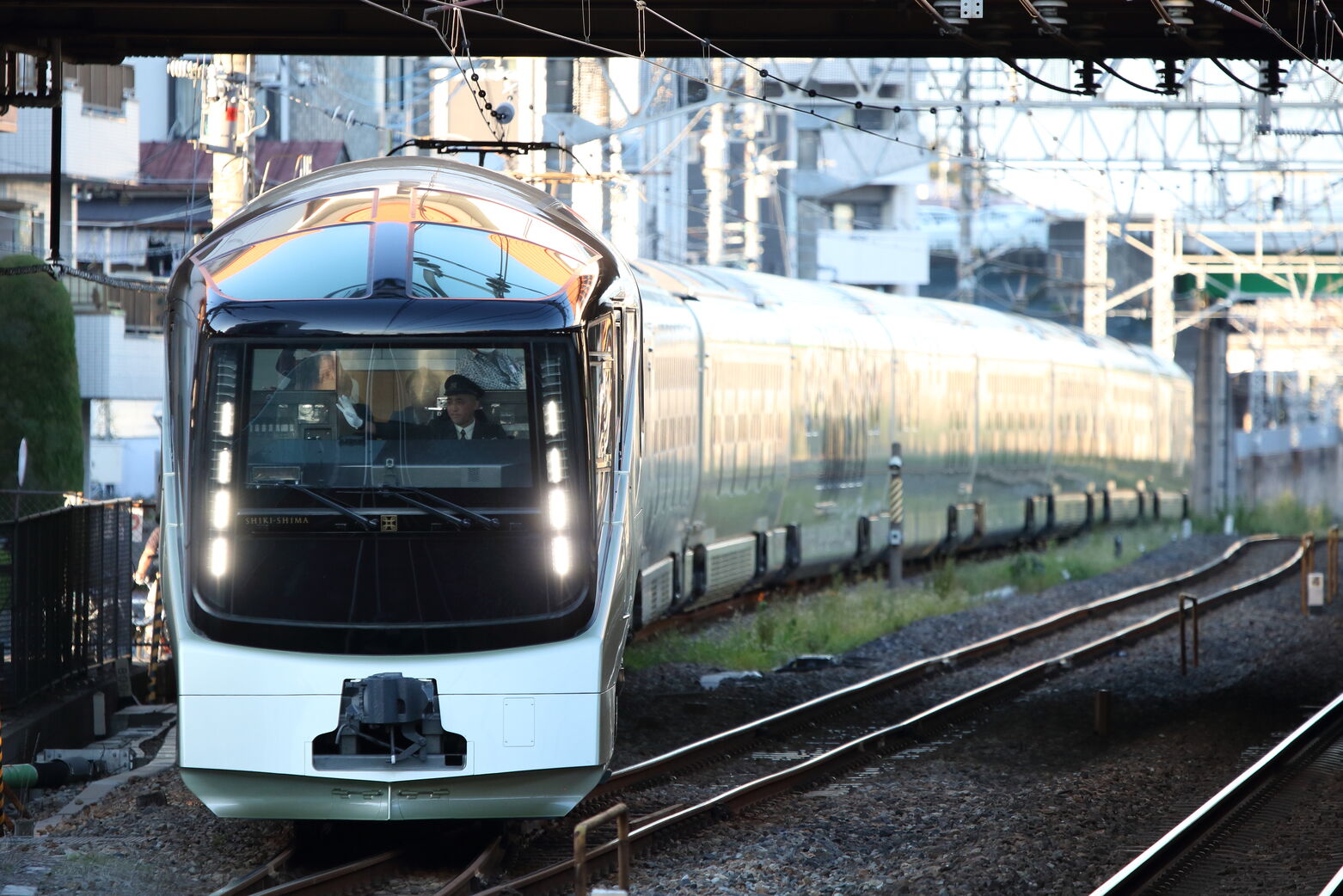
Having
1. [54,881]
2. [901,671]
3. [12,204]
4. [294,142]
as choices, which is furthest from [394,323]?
[294,142]

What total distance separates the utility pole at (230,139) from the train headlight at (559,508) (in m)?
8.60

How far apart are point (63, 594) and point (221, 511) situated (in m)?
6.88

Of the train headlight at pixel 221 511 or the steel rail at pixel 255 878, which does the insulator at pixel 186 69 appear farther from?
the steel rail at pixel 255 878

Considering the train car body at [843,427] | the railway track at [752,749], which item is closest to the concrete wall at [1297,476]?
the train car body at [843,427]

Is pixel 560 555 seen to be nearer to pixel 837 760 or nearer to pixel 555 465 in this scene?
pixel 555 465

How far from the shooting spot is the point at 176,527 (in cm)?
853

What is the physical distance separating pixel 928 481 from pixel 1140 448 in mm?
13769

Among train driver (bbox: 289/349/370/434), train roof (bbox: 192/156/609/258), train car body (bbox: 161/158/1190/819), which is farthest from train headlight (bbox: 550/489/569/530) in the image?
train roof (bbox: 192/156/609/258)

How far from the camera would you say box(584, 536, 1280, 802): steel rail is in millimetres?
11242

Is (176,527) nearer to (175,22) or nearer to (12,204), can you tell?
(175,22)

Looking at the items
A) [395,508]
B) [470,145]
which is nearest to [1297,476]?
[470,145]

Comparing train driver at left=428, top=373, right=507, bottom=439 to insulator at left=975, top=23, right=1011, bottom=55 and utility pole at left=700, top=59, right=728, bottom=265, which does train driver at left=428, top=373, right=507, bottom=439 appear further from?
utility pole at left=700, top=59, right=728, bottom=265

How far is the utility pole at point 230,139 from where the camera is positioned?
1644 centimetres

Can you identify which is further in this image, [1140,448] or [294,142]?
[294,142]
